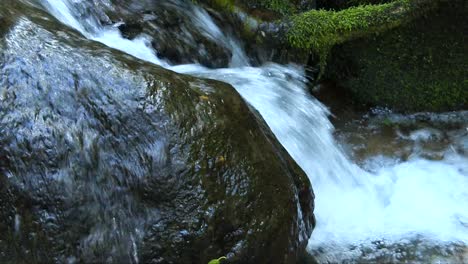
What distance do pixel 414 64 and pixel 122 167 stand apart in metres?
3.46

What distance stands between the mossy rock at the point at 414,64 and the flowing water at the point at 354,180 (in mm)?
382

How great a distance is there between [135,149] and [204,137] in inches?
14.6

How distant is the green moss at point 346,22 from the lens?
5133 mm

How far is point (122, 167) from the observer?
2857 millimetres

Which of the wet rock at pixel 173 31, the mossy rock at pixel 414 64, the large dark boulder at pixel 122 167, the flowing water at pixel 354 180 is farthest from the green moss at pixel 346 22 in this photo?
the large dark boulder at pixel 122 167

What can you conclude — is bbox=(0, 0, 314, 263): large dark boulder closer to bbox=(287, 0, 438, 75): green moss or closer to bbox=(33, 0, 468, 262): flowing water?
bbox=(33, 0, 468, 262): flowing water

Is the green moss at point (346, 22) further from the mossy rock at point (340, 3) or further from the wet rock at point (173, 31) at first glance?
the wet rock at point (173, 31)

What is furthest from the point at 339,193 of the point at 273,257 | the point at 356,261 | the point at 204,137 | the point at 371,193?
the point at 204,137

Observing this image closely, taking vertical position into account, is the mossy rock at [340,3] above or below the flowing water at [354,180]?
above

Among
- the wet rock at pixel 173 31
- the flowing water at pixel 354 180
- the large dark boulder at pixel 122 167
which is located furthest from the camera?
the wet rock at pixel 173 31

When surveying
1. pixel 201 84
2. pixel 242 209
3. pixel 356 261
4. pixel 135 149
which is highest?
pixel 201 84

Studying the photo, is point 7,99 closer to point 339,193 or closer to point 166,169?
point 166,169

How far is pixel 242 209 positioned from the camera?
296 centimetres

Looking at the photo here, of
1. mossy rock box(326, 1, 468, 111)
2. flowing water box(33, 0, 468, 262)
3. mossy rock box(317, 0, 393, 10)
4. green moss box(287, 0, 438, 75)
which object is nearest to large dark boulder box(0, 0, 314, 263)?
flowing water box(33, 0, 468, 262)
